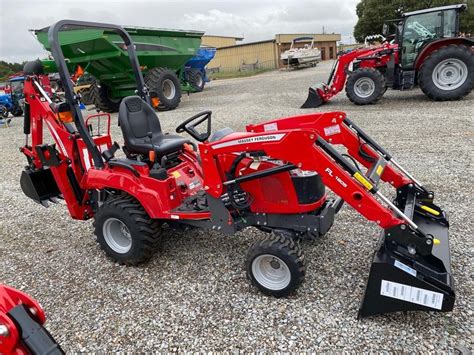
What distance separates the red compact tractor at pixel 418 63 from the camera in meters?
9.14

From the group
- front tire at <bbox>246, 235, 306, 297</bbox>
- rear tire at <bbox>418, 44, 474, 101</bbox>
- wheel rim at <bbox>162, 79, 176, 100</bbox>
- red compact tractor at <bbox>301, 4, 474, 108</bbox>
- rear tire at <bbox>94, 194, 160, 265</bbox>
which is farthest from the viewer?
wheel rim at <bbox>162, 79, 176, 100</bbox>

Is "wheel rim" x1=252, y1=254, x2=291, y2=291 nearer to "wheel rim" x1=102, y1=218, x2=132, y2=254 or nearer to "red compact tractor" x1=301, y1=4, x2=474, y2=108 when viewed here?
"wheel rim" x1=102, y1=218, x2=132, y2=254

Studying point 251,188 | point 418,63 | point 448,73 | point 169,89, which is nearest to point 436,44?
point 418,63

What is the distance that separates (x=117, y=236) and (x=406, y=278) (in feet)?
8.28

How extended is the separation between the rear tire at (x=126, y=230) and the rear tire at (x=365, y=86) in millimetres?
8222

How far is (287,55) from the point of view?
93.6 feet

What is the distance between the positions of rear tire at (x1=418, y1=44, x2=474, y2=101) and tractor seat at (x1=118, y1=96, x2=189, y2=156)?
A: 312 inches

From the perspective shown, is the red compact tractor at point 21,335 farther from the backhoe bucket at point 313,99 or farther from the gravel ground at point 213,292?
the backhoe bucket at point 313,99

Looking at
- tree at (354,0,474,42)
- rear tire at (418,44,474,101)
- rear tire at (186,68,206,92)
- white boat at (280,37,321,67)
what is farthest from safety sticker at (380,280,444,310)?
tree at (354,0,474,42)

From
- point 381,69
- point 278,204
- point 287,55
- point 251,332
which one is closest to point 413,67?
point 381,69

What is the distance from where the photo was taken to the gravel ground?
8.04 feet

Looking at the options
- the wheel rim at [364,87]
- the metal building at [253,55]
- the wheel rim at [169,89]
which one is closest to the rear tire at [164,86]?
the wheel rim at [169,89]

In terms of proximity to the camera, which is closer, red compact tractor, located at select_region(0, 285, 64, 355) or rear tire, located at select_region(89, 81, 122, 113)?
red compact tractor, located at select_region(0, 285, 64, 355)

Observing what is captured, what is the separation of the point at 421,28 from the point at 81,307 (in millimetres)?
10164
